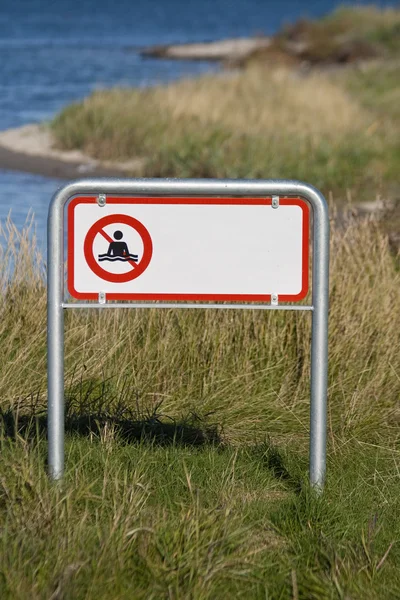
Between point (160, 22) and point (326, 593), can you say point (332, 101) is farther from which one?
point (160, 22)

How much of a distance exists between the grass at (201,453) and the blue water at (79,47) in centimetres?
137

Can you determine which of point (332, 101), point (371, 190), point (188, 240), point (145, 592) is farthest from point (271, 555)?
point (332, 101)

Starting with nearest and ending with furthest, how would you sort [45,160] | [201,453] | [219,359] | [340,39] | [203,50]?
[201,453] → [219,359] → [45,160] → [340,39] → [203,50]

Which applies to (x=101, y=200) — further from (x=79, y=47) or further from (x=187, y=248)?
(x=79, y=47)

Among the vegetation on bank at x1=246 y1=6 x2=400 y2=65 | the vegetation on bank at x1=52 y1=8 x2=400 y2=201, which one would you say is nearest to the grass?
the vegetation on bank at x1=52 y1=8 x2=400 y2=201

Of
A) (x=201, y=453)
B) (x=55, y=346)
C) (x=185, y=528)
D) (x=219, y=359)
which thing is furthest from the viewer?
(x=219, y=359)

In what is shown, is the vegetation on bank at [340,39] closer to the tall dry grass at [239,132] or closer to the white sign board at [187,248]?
the tall dry grass at [239,132]

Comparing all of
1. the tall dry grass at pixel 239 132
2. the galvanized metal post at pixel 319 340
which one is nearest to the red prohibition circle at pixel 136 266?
the galvanized metal post at pixel 319 340

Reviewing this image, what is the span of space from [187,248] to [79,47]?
52279 mm

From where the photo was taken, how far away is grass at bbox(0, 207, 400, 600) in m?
3.38

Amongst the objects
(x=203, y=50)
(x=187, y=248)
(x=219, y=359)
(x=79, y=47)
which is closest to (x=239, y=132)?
(x=219, y=359)

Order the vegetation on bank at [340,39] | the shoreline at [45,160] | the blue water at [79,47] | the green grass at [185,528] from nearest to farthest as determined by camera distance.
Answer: the green grass at [185,528] < the shoreline at [45,160] < the blue water at [79,47] < the vegetation on bank at [340,39]

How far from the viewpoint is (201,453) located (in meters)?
4.45

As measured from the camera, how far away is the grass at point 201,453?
3.38 meters
